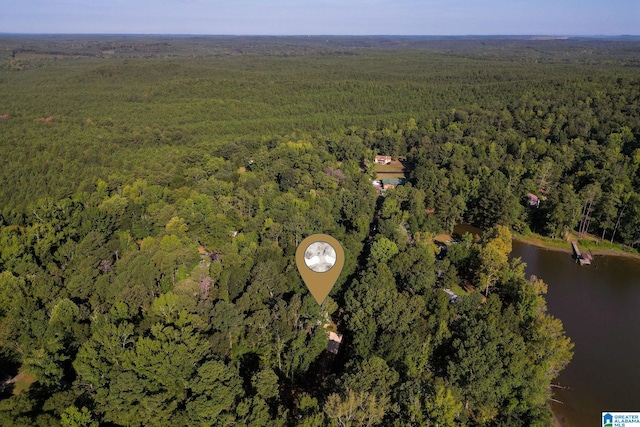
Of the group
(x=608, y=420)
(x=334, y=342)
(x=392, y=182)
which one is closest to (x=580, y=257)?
(x=608, y=420)

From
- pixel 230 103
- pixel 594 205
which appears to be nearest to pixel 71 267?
pixel 594 205

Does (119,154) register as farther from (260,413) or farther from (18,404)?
(260,413)

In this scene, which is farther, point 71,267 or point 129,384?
point 71,267

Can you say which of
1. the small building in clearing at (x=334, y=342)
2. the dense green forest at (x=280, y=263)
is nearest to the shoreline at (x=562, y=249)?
the dense green forest at (x=280, y=263)

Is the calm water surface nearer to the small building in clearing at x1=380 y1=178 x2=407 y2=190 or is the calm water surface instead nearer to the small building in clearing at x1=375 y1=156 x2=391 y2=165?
the small building in clearing at x1=380 y1=178 x2=407 y2=190

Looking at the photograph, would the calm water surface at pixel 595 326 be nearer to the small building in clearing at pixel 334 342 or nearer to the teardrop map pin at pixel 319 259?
the small building in clearing at pixel 334 342

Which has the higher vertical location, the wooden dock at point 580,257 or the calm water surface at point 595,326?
the wooden dock at point 580,257

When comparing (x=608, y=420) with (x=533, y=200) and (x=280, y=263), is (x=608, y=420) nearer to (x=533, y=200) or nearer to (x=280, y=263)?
(x=280, y=263)

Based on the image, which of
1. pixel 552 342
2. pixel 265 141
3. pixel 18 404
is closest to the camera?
pixel 18 404
